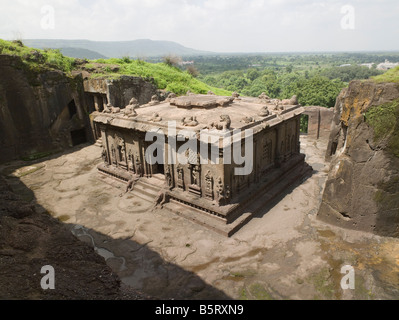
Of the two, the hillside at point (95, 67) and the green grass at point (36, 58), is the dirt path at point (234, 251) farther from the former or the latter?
the hillside at point (95, 67)

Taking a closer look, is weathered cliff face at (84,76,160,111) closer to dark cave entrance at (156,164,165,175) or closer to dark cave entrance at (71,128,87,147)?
dark cave entrance at (71,128,87,147)

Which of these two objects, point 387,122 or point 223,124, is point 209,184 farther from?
point 387,122

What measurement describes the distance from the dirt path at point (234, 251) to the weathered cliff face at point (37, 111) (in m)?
5.29

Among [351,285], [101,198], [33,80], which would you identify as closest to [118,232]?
[101,198]

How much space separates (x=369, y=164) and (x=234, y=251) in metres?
4.32

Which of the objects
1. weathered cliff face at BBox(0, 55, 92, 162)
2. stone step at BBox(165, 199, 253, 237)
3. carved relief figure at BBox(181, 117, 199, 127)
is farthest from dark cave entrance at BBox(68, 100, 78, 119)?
stone step at BBox(165, 199, 253, 237)

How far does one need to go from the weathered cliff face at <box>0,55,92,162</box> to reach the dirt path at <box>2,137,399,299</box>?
208 inches

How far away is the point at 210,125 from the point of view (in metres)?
9.20

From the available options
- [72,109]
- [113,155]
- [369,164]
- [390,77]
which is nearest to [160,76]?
[72,109]

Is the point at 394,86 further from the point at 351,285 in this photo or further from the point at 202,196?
the point at 202,196

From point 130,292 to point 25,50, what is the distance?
15.9 m

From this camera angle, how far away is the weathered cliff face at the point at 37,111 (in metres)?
14.8

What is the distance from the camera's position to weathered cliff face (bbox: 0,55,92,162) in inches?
583

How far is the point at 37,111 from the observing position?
618 inches
